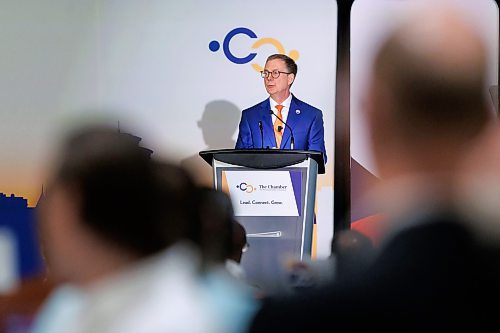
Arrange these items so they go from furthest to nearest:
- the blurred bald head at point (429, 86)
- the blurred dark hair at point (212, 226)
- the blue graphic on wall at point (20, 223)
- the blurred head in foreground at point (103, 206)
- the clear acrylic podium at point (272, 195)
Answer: the blue graphic on wall at point (20, 223)
the clear acrylic podium at point (272, 195)
the blurred dark hair at point (212, 226)
the blurred head in foreground at point (103, 206)
the blurred bald head at point (429, 86)

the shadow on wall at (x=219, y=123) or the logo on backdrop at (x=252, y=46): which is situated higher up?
the logo on backdrop at (x=252, y=46)

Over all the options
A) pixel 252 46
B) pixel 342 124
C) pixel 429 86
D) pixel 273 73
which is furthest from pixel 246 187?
pixel 429 86

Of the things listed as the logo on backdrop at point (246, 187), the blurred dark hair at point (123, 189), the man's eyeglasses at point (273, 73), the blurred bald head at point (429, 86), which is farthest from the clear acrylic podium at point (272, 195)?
the blurred bald head at point (429, 86)

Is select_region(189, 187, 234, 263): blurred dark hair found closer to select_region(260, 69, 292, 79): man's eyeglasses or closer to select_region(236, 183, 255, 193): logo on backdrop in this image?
select_region(236, 183, 255, 193): logo on backdrop

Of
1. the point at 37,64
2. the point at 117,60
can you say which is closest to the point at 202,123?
the point at 117,60

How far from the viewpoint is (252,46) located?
11.8 feet

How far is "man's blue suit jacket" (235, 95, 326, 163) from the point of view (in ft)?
11.6

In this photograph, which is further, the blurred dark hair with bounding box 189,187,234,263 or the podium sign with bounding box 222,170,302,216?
the podium sign with bounding box 222,170,302,216

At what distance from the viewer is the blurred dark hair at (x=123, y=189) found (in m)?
0.87

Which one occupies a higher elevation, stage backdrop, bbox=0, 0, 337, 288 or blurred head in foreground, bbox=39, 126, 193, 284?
stage backdrop, bbox=0, 0, 337, 288

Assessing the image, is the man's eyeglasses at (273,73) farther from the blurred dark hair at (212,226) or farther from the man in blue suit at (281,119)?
the blurred dark hair at (212,226)

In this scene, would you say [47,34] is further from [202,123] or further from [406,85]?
[406,85]

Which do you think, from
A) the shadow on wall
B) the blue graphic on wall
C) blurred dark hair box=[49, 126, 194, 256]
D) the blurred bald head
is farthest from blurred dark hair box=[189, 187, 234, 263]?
the shadow on wall

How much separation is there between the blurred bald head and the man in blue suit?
295 cm
